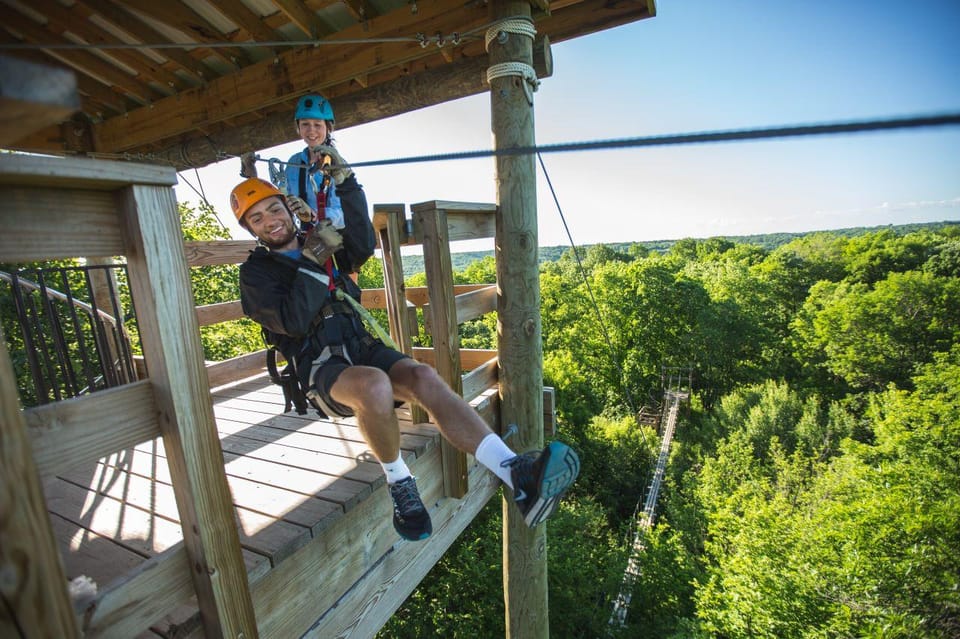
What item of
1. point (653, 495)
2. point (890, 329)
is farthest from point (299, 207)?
point (890, 329)

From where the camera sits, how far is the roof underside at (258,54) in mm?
2971

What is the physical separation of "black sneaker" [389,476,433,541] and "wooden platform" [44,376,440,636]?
17 cm

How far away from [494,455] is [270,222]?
175cm

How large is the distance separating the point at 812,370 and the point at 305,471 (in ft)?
107

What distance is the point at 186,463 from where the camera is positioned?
1.07 meters

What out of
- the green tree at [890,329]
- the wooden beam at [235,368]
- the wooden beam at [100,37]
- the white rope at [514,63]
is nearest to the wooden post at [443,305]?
the white rope at [514,63]

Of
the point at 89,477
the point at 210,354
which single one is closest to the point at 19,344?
the point at 210,354

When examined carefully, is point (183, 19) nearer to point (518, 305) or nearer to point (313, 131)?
point (313, 131)

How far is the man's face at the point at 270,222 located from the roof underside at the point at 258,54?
883 millimetres

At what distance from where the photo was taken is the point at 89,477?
2.58m

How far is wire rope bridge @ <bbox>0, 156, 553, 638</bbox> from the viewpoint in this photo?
0.81 m

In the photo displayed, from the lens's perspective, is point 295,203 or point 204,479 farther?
point 295,203

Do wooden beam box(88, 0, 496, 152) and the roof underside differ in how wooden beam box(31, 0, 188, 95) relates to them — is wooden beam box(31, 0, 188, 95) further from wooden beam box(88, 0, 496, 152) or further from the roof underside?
wooden beam box(88, 0, 496, 152)

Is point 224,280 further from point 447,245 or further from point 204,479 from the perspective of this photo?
point 204,479
